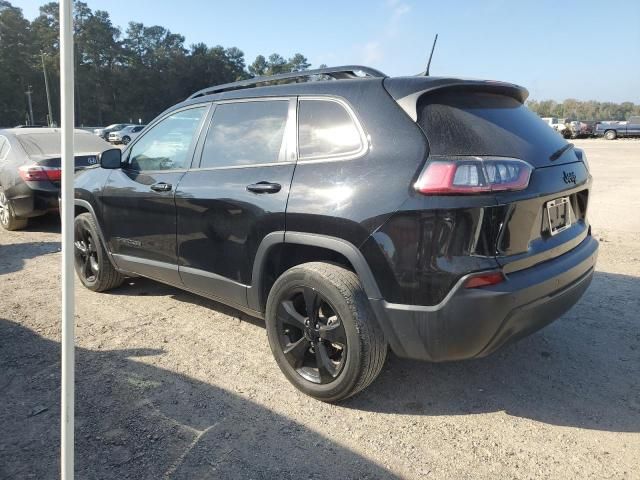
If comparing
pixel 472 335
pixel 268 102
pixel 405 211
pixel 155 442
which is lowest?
pixel 155 442

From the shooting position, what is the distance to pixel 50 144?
770 cm

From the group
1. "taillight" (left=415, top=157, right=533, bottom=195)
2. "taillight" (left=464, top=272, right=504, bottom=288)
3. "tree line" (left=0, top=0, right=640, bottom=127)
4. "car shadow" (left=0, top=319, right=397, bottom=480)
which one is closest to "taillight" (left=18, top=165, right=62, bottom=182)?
"car shadow" (left=0, top=319, right=397, bottom=480)

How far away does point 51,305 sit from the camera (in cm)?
438

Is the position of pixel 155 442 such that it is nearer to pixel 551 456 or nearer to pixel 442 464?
pixel 442 464

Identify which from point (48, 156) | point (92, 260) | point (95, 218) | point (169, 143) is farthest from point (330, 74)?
point (48, 156)

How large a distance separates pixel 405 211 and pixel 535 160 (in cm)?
80

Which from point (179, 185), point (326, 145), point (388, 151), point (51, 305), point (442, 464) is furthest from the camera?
point (51, 305)

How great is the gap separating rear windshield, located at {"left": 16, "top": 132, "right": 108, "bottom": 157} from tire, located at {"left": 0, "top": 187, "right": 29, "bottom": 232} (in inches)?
30.8

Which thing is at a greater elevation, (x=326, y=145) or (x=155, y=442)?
(x=326, y=145)

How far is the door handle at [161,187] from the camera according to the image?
3.70m

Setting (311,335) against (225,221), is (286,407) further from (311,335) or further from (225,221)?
(225,221)

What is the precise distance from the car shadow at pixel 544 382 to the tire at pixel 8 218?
6572mm

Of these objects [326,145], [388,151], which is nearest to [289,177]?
[326,145]

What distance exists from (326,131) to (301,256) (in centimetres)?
77
